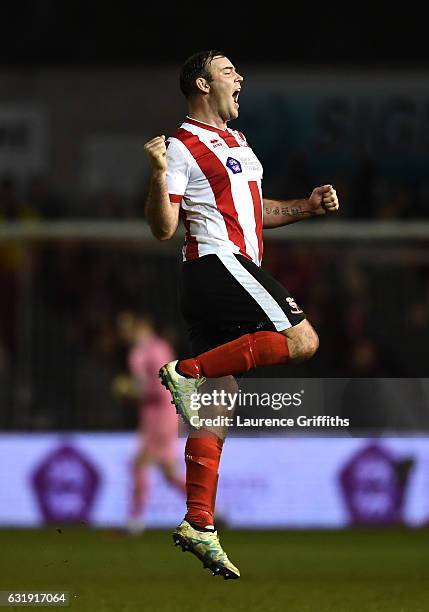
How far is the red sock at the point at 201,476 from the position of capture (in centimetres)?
656

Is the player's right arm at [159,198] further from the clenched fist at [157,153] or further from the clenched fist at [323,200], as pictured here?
the clenched fist at [323,200]

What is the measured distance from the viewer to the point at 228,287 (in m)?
6.47

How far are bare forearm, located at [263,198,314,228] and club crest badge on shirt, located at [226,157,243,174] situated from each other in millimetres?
402

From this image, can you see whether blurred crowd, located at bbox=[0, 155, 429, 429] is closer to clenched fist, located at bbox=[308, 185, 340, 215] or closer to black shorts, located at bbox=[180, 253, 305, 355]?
clenched fist, located at bbox=[308, 185, 340, 215]

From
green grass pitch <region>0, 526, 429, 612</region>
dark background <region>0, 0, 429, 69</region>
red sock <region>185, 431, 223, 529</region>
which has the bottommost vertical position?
green grass pitch <region>0, 526, 429, 612</region>

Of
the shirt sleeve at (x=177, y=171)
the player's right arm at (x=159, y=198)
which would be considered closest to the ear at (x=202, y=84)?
the shirt sleeve at (x=177, y=171)

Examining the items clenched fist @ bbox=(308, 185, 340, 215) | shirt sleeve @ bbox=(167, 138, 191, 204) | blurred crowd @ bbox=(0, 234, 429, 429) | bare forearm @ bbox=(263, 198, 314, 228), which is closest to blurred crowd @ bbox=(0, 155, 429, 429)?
blurred crowd @ bbox=(0, 234, 429, 429)

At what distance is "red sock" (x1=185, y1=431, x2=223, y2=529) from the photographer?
21.5ft

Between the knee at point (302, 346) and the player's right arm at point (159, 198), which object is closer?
the player's right arm at point (159, 198)

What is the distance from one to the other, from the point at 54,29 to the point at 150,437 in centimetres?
652

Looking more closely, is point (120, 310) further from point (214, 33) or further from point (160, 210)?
point (160, 210)

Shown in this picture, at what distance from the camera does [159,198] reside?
6250mm

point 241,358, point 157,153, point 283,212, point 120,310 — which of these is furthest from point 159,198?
point 120,310

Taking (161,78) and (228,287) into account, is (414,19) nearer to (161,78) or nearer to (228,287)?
(161,78)
